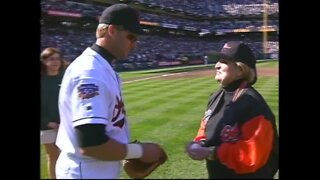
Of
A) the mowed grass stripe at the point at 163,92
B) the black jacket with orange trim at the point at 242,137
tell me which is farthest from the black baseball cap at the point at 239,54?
the mowed grass stripe at the point at 163,92

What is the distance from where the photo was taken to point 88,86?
1.75 metres

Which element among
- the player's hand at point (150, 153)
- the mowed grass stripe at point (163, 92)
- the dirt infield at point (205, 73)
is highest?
the dirt infield at point (205, 73)

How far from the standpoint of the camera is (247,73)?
2.11 metres

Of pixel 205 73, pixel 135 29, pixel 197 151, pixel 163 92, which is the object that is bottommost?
pixel 197 151

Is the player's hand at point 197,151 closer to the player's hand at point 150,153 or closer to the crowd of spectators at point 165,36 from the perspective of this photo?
the player's hand at point 150,153

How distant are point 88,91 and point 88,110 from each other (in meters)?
0.08

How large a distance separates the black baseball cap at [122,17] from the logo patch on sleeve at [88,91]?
347 millimetres

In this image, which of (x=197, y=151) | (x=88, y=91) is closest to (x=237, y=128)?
(x=197, y=151)

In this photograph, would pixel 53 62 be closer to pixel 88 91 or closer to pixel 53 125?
pixel 53 125

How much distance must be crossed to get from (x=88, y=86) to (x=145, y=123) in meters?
0.58

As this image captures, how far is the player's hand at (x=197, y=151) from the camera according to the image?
204cm

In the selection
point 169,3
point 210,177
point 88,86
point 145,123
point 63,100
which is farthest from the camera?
point 169,3
